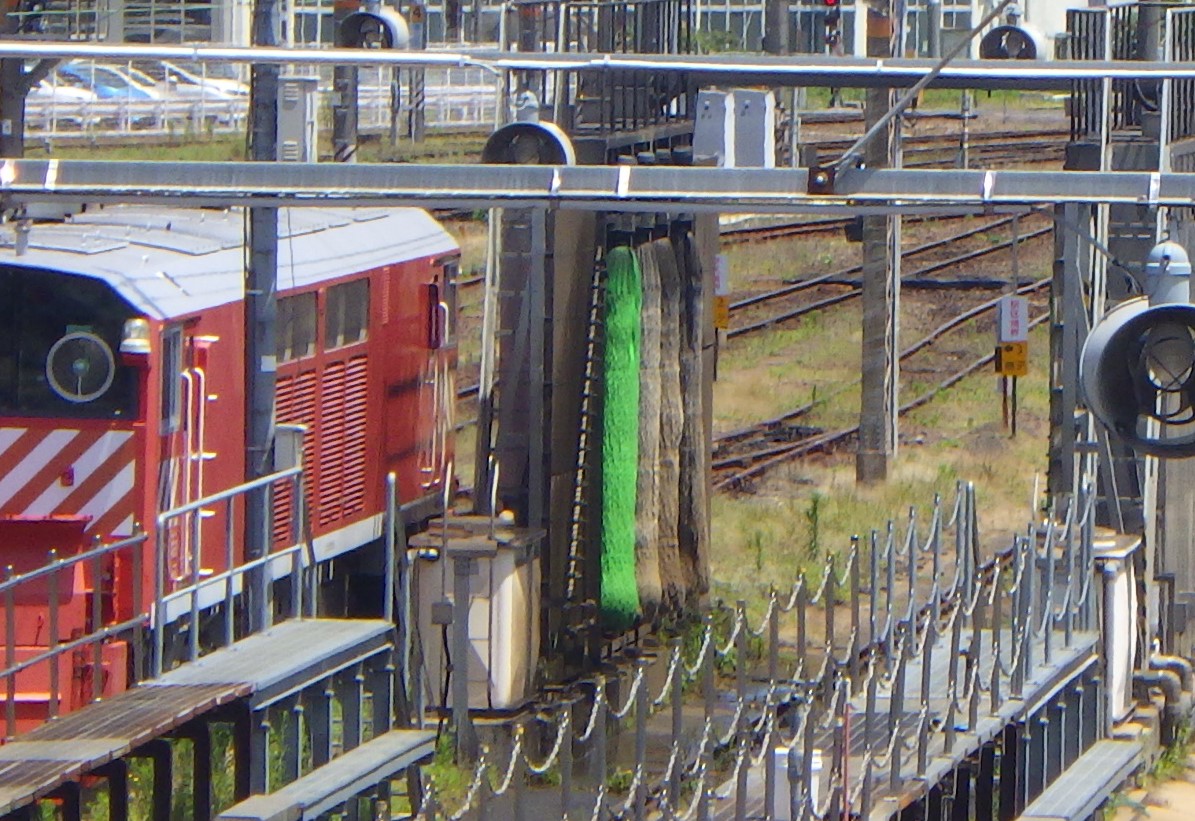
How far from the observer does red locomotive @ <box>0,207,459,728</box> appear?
35.9 ft

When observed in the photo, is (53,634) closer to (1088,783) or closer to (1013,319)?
(1088,783)

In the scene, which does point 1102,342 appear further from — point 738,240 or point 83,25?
point 83,25

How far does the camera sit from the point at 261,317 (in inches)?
405

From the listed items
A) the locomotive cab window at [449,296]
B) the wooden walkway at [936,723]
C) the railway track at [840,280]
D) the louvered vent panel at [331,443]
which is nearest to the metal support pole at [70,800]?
the wooden walkway at [936,723]

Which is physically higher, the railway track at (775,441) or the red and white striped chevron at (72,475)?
the red and white striped chevron at (72,475)

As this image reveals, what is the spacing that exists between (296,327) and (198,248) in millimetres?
740

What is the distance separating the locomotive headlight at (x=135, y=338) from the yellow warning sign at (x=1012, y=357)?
8.41 metres

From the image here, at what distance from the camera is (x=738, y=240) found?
106ft

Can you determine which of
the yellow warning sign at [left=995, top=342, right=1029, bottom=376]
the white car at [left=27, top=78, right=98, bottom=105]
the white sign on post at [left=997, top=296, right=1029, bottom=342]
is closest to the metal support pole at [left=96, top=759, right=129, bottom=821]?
the white sign on post at [left=997, top=296, right=1029, bottom=342]

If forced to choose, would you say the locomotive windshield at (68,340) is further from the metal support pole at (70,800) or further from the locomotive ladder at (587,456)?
the metal support pole at (70,800)

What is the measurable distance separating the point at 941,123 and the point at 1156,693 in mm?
31523

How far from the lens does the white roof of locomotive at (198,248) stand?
37.1 ft

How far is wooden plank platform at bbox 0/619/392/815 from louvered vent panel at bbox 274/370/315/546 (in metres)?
2.57

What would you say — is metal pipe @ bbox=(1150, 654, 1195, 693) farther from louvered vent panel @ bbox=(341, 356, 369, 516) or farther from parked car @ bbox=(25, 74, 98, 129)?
parked car @ bbox=(25, 74, 98, 129)
